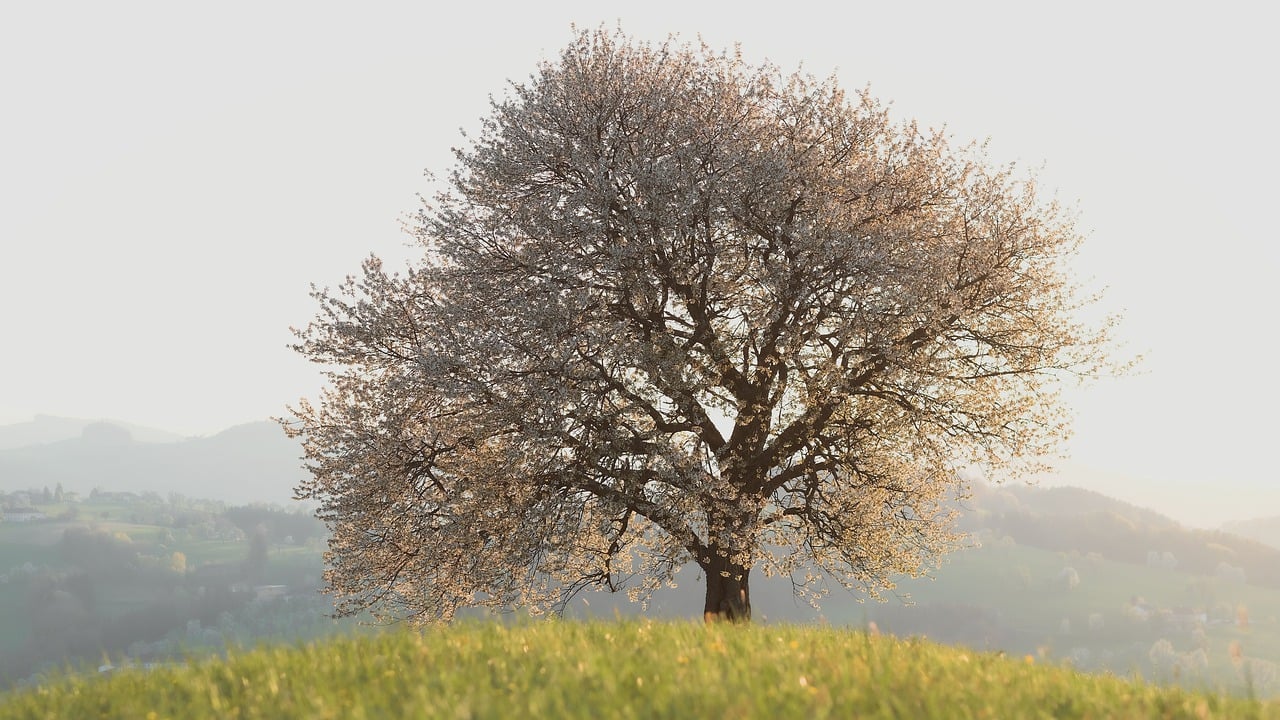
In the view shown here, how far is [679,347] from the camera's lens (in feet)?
70.3

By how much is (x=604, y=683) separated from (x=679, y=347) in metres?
14.1

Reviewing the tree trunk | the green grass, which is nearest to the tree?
the tree trunk

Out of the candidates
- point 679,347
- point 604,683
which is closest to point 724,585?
point 679,347

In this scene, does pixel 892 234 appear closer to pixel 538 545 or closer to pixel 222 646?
pixel 538 545

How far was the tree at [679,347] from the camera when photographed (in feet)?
67.9

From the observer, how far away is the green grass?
7.32 metres

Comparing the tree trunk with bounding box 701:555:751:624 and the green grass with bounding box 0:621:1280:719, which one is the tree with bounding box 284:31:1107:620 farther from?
the green grass with bounding box 0:621:1280:719

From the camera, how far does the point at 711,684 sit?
25.2ft

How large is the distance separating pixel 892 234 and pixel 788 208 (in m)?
2.74

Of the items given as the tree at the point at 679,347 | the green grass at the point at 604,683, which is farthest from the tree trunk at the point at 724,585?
the green grass at the point at 604,683

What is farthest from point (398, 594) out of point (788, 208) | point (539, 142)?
point (788, 208)

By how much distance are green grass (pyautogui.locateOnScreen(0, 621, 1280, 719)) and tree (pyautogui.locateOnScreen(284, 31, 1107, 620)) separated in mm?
10490

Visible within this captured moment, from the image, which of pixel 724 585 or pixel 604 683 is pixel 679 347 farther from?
pixel 604 683

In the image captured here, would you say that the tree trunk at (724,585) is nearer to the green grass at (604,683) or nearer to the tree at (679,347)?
the tree at (679,347)
